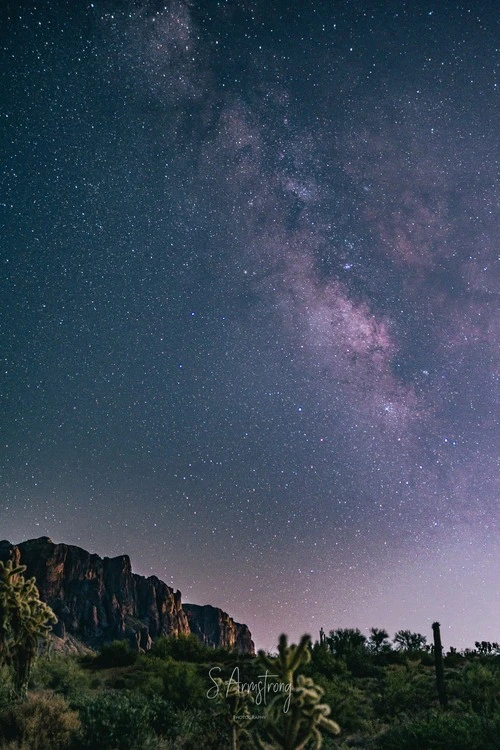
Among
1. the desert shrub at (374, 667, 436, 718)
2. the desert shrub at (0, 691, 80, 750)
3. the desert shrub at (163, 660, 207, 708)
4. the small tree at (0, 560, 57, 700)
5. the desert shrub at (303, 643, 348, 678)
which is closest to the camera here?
the desert shrub at (0, 691, 80, 750)

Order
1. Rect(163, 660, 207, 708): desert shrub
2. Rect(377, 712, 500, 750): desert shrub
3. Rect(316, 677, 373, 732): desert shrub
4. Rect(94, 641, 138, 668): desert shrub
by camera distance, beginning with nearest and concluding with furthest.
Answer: Rect(377, 712, 500, 750): desert shrub, Rect(316, 677, 373, 732): desert shrub, Rect(163, 660, 207, 708): desert shrub, Rect(94, 641, 138, 668): desert shrub

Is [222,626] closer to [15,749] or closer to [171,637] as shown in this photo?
[171,637]

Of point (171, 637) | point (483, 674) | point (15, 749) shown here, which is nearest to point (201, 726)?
point (15, 749)

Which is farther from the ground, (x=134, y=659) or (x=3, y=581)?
(x=3, y=581)

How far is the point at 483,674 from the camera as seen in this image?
21562 millimetres

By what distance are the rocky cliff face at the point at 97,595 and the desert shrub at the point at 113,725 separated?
104 meters

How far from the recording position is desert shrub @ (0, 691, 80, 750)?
10.8 metres

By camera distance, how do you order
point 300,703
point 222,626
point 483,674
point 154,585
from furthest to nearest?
point 222,626
point 154,585
point 483,674
point 300,703

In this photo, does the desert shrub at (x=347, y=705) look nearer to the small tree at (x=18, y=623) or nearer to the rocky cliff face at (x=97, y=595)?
the small tree at (x=18, y=623)

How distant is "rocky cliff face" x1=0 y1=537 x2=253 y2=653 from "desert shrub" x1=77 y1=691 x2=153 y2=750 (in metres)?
104

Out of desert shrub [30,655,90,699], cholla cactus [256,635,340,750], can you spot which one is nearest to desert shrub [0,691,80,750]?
desert shrub [30,655,90,699]

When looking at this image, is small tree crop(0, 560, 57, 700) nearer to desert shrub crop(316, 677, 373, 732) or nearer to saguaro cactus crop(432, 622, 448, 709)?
desert shrub crop(316, 677, 373, 732)

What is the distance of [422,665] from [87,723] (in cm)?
2292

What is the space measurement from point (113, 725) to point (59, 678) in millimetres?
9142
